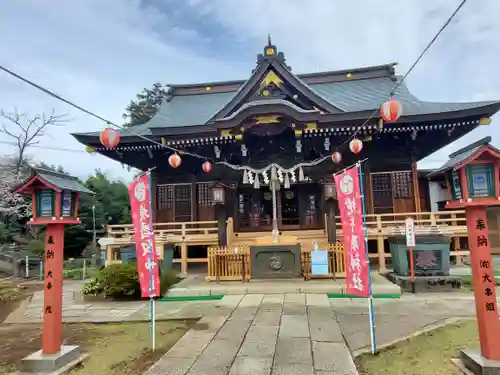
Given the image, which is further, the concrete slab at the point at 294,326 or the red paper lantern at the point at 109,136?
the red paper lantern at the point at 109,136

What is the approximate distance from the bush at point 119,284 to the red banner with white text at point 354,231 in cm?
578

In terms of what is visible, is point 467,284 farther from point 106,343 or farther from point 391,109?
point 106,343

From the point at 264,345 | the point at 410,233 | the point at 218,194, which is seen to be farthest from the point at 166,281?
the point at 410,233

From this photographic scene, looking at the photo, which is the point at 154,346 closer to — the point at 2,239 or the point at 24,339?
the point at 24,339

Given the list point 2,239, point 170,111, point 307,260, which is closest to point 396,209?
point 307,260

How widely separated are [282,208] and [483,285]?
9888 millimetres

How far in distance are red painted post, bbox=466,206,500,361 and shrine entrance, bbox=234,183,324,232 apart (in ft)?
28.5

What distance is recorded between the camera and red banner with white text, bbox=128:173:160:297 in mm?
5578

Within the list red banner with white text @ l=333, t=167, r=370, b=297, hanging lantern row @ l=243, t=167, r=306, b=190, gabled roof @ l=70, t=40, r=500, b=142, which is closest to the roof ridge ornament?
gabled roof @ l=70, t=40, r=500, b=142

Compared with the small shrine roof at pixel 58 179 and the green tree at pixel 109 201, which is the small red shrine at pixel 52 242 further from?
the green tree at pixel 109 201

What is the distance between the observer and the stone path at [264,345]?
4.27 metres

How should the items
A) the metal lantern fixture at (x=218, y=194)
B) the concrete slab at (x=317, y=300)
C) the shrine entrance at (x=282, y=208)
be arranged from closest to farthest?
1. the concrete slab at (x=317, y=300)
2. the metal lantern fixture at (x=218, y=194)
3. the shrine entrance at (x=282, y=208)

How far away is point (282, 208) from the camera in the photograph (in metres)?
14.0

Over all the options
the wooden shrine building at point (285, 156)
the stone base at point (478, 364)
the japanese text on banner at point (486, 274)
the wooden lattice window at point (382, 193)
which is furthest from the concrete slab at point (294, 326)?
the wooden lattice window at point (382, 193)
